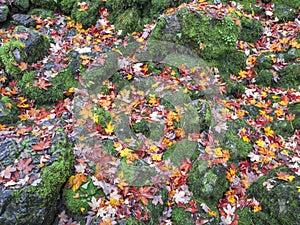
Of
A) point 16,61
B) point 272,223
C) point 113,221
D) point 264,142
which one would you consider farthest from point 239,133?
point 16,61

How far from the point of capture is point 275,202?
423cm

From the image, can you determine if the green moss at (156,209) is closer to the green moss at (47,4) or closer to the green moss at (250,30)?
the green moss at (250,30)

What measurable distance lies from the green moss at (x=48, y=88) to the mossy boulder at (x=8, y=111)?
40 centimetres

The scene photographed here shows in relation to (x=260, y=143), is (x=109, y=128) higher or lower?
higher

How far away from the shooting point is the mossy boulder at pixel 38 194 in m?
3.47

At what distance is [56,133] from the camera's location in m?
4.30

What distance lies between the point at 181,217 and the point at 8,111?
3.46 m

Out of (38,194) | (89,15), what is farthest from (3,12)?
(38,194)

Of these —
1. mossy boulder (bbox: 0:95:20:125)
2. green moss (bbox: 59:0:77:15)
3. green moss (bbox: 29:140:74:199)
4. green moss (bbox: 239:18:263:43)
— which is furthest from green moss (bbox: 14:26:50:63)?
green moss (bbox: 239:18:263:43)

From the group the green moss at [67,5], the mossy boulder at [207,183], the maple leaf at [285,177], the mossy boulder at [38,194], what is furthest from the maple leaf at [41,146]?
the green moss at [67,5]

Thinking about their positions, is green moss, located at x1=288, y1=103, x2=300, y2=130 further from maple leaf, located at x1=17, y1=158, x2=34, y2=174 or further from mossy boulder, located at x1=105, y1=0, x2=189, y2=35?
maple leaf, located at x1=17, y1=158, x2=34, y2=174

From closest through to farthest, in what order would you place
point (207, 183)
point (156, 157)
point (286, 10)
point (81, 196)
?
point (81, 196) < point (207, 183) < point (156, 157) < point (286, 10)

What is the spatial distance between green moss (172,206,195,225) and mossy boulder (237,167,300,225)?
760 mm

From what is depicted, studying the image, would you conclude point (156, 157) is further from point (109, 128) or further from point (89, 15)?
point (89, 15)
